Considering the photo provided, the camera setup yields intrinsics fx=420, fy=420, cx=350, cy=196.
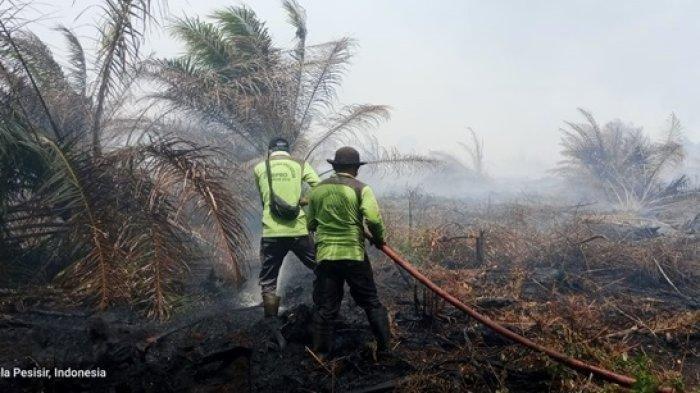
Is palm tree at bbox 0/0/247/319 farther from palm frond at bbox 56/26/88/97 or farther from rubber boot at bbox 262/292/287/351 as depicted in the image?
palm frond at bbox 56/26/88/97

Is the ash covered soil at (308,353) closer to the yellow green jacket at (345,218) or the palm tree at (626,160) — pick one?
the yellow green jacket at (345,218)

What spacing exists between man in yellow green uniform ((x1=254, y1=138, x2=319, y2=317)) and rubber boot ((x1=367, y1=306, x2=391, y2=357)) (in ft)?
3.73

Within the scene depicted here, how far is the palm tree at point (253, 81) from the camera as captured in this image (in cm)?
838

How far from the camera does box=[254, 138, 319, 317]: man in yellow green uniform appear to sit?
4.25 m

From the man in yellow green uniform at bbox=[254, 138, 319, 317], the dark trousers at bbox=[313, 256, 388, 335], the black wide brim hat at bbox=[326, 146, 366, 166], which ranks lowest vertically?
the dark trousers at bbox=[313, 256, 388, 335]

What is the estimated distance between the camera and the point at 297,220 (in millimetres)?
4324

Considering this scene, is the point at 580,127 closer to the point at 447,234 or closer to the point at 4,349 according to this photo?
the point at 447,234

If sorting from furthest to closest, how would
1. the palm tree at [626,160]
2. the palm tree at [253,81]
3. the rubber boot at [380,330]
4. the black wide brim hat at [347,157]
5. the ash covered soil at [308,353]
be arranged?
the palm tree at [626,160]
the palm tree at [253,81]
the black wide brim hat at [347,157]
the rubber boot at [380,330]
the ash covered soil at [308,353]

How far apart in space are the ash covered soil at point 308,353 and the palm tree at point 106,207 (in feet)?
1.44

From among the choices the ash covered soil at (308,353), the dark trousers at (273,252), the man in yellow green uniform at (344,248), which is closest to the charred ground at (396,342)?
the ash covered soil at (308,353)

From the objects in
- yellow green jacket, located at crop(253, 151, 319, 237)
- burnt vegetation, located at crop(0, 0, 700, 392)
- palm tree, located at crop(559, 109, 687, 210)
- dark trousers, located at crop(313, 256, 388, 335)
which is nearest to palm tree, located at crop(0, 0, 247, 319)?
burnt vegetation, located at crop(0, 0, 700, 392)

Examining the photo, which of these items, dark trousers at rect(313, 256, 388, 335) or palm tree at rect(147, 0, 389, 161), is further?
palm tree at rect(147, 0, 389, 161)

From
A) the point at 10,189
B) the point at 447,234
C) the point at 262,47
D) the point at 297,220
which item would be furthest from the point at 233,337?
the point at 262,47

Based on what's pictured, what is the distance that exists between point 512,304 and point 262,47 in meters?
7.25
